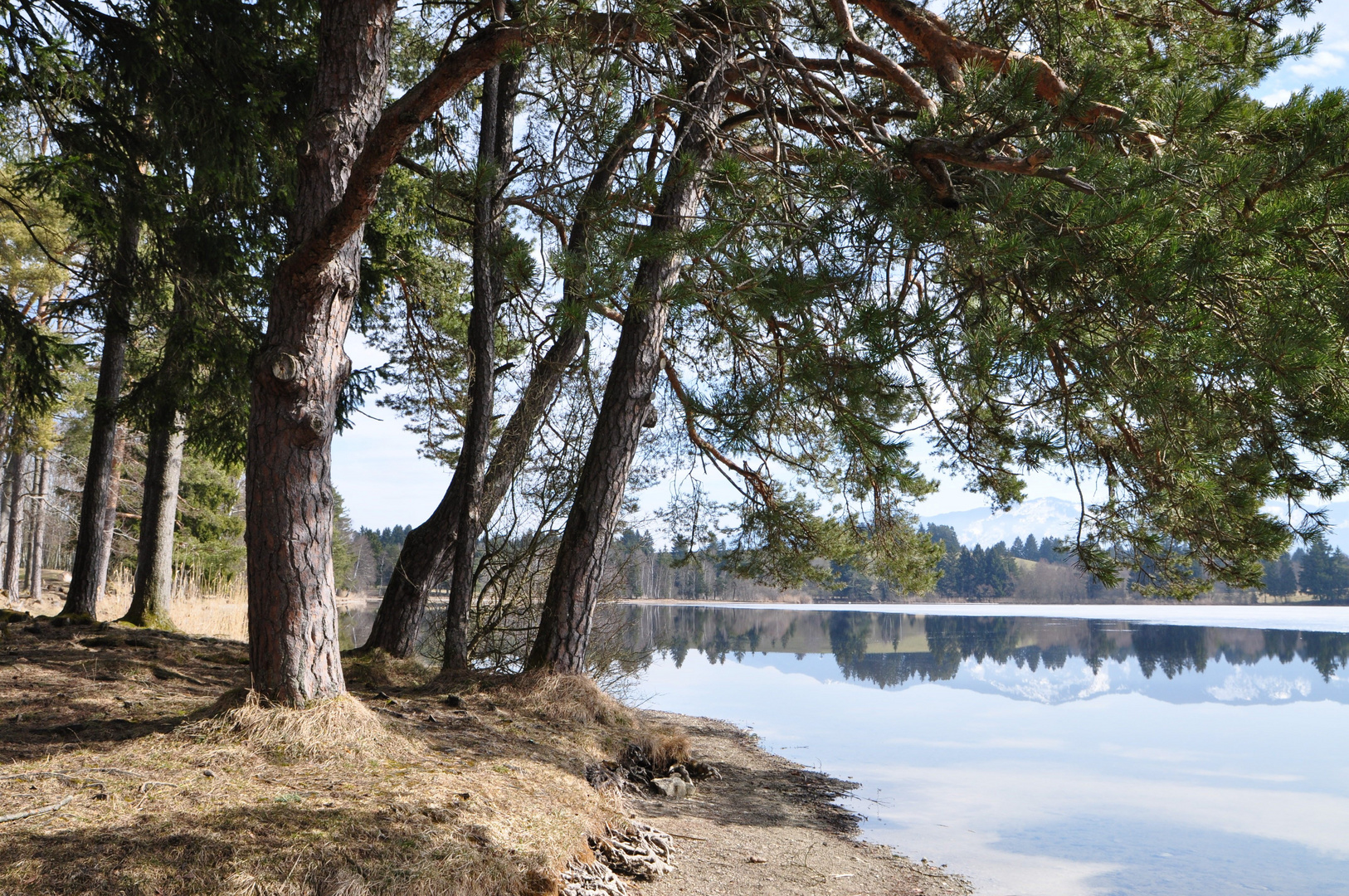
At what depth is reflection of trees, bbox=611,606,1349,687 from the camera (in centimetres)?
1454

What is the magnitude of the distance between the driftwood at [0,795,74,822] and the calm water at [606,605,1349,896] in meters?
4.03

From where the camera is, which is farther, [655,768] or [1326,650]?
[1326,650]

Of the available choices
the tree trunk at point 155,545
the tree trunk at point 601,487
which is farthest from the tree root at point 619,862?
the tree trunk at point 155,545

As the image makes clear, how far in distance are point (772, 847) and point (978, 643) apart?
54.4 ft

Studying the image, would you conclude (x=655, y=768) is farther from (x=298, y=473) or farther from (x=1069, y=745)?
(x=1069, y=745)

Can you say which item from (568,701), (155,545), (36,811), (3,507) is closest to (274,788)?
(36,811)

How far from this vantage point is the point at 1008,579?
42344 mm

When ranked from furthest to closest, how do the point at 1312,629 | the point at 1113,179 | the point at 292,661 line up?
1. the point at 1312,629
2. the point at 292,661
3. the point at 1113,179

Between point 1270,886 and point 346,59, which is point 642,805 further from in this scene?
point 346,59

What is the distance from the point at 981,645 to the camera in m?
18.7

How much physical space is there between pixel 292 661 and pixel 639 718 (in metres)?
2.88

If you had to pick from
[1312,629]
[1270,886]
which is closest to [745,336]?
[1270,886]

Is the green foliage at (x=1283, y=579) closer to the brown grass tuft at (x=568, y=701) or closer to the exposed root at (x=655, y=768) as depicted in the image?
the exposed root at (x=655, y=768)

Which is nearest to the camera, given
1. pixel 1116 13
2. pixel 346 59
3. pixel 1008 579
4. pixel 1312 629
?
pixel 346 59
